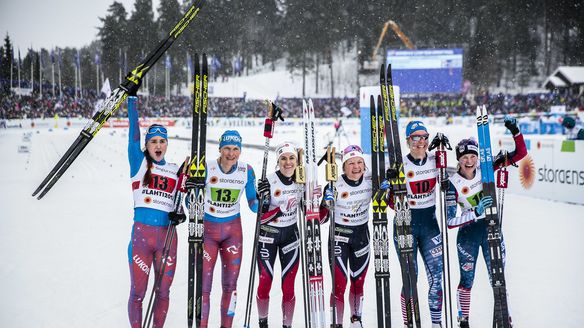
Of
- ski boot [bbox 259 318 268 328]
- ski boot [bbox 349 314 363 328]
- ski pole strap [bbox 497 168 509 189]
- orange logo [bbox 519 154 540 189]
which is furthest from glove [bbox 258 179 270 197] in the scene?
orange logo [bbox 519 154 540 189]

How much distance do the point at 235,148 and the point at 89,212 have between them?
30.6 ft

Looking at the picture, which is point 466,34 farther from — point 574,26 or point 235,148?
point 235,148

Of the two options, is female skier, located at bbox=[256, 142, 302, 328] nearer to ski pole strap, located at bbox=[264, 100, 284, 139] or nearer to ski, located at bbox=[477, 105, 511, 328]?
ski pole strap, located at bbox=[264, 100, 284, 139]

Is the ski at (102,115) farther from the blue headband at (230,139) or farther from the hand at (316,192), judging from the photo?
the hand at (316,192)

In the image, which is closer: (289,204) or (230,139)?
(230,139)

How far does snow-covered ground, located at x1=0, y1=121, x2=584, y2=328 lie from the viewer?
20.6 feet

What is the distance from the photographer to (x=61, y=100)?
52188mm

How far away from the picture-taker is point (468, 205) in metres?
5.56

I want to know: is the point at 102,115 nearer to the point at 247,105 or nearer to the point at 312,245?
the point at 312,245

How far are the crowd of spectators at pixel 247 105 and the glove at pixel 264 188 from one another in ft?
126

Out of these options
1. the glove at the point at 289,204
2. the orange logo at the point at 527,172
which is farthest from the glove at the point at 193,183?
the orange logo at the point at 527,172

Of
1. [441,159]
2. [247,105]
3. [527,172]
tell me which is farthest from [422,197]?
[247,105]

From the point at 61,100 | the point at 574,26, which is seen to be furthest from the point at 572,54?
the point at 61,100

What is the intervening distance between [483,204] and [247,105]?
51846 millimetres
